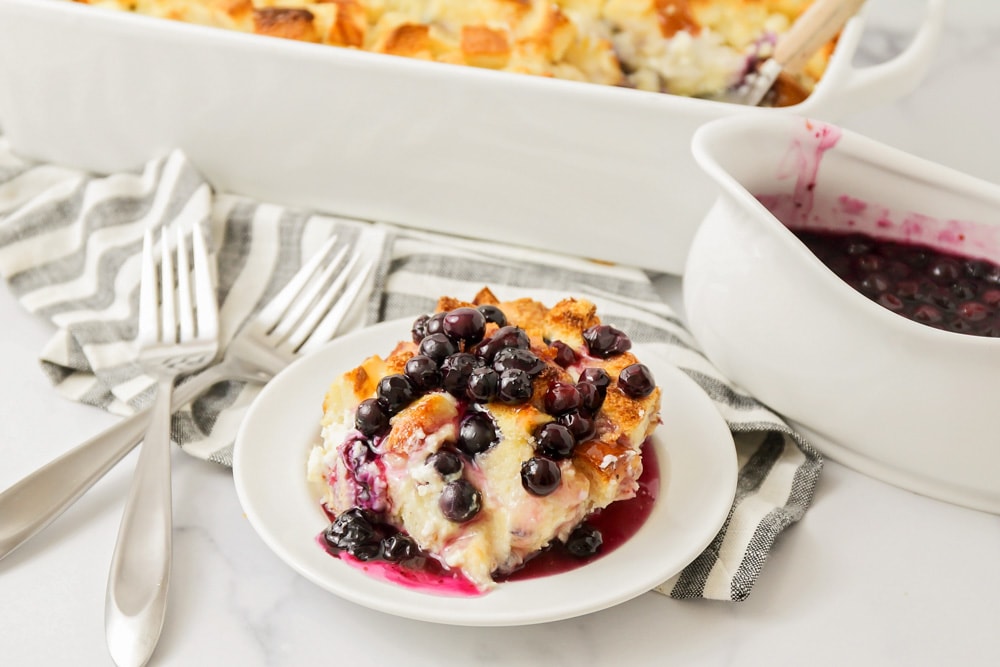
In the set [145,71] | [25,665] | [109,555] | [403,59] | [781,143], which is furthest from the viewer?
[145,71]

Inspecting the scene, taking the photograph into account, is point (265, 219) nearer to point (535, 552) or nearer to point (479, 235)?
point (479, 235)

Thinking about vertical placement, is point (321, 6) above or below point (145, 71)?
above

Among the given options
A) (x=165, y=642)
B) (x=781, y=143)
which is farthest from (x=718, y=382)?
(x=165, y=642)

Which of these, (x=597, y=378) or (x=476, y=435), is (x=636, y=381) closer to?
(x=597, y=378)

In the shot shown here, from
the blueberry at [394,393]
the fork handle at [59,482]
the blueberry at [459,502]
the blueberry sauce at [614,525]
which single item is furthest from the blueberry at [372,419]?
the fork handle at [59,482]

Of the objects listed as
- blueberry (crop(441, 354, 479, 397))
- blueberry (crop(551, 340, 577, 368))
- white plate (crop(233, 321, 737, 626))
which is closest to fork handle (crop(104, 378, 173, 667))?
white plate (crop(233, 321, 737, 626))

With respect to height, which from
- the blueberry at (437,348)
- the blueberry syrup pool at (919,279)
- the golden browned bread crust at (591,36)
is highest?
the golden browned bread crust at (591,36)

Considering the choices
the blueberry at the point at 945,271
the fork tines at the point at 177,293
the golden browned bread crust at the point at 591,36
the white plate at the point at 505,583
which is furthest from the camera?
the golden browned bread crust at the point at 591,36

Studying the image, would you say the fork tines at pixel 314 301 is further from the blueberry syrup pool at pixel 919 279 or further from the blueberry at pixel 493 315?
the blueberry syrup pool at pixel 919 279
